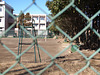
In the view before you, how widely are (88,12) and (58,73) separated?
580 centimetres

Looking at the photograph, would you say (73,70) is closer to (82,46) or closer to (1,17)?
(82,46)

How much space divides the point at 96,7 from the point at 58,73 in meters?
5.84

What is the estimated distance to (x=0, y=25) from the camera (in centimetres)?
3803

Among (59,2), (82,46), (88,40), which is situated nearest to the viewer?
(59,2)

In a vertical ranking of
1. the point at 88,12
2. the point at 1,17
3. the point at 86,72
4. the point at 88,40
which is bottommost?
the point at 86,72

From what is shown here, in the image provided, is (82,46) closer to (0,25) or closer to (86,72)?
(86,72)

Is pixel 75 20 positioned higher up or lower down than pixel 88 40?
higher up

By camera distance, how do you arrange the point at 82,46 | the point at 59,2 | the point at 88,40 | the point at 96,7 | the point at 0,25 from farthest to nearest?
the point at 0,25 < the point at 82,46 < the point at 88,40 < the point at 96,7 < the point at 59,2

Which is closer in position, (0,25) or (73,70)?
(73,70)

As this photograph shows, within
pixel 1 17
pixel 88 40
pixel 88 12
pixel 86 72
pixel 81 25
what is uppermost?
pixel 1 17

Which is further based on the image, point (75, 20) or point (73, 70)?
point (75, 20)

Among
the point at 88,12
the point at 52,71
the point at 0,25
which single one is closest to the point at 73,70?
the point at 52,71

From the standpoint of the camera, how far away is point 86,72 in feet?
12.2

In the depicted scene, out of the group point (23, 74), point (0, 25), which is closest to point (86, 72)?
point (23, 74)
